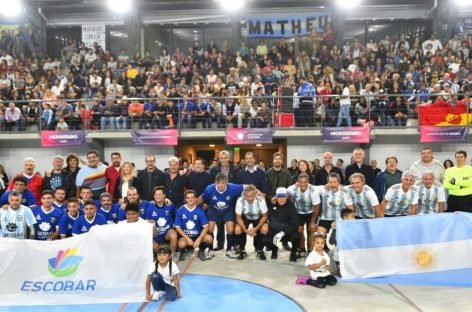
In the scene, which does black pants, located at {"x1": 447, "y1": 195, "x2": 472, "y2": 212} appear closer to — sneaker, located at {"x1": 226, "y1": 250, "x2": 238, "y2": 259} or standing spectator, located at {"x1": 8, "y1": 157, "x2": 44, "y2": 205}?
sneaker, located at {"x1": 226, "y1": 250, "x2": 238, "y2": 259}

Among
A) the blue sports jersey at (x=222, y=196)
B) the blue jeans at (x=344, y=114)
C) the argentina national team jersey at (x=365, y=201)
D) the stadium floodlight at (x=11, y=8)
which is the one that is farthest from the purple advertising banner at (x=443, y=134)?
the stadium floodlight at (x=11, y=8)

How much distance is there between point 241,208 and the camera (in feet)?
25.9

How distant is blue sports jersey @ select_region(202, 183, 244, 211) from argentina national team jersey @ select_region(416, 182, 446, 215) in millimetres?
3081

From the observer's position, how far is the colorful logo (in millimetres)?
5938

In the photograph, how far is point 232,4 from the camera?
65.8ft

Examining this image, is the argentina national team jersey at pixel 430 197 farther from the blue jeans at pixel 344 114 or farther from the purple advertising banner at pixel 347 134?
the blue jeans at pixel 344 114

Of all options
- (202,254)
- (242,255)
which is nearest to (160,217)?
(202,254)

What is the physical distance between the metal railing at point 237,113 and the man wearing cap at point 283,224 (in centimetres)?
647

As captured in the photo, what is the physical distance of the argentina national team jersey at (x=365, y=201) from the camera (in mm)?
7309

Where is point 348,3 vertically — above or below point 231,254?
above

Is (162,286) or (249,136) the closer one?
(162,286)

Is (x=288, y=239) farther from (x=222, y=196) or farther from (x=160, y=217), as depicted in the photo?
(x=160, y=217)

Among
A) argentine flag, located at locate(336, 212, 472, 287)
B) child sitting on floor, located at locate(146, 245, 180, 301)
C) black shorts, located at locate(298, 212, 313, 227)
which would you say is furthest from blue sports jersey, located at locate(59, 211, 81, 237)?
argentine flag, located at locate(336, 212, 472, 287)

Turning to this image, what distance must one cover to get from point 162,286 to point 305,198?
10.1ft
